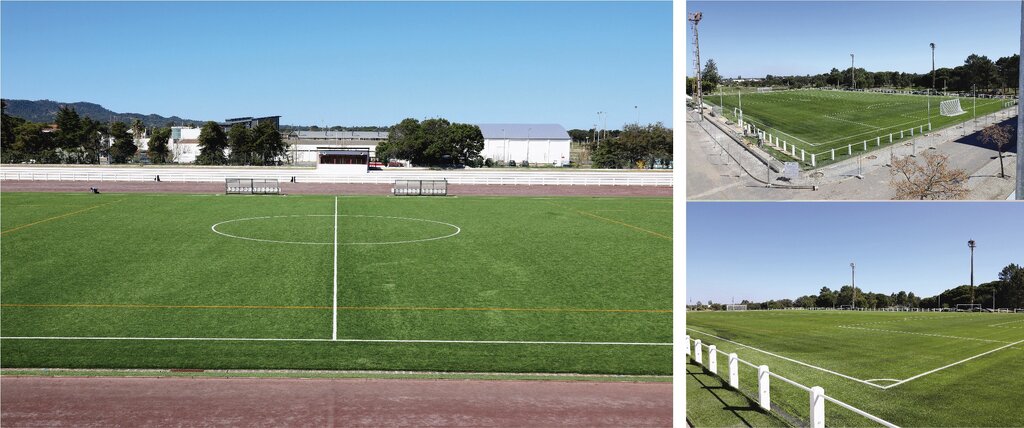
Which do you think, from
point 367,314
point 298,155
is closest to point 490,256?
point 367,314

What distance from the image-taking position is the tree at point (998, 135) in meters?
4.55

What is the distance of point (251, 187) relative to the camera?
43875mm

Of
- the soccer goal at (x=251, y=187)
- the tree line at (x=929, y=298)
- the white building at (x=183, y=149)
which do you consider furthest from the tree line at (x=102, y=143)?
the tree line at (x=929, y=298)

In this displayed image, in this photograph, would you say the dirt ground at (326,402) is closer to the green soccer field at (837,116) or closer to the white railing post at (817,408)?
the white railing post at (817,408)

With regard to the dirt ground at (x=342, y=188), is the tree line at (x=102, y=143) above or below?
above

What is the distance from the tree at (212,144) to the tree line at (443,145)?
1904 centimetres

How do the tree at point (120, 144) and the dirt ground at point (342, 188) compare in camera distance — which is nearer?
the dirt ground at point (342, 188)

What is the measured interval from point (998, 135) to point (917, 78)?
22.8 inches

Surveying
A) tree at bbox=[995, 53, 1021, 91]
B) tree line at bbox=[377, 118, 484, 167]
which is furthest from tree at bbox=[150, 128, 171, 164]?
tree at bbox=[995, 53, 1021, 91]

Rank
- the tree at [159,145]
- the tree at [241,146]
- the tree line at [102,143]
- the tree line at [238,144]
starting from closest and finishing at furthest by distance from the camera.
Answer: the tree line at [102,143] < the tree line at [238,144] < the tree at [241,146] < the tree at [159,145]

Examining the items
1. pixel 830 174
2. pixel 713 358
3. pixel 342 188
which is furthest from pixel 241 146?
pixel 830 174

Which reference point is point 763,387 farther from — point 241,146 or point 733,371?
point 241,146

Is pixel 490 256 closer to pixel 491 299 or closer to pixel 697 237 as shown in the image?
pixel 491 299

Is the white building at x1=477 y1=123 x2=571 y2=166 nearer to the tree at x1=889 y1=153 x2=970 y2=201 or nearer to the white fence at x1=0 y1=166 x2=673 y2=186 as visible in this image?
the white fence at x1=0 y1=166 x2=673 y2=186
